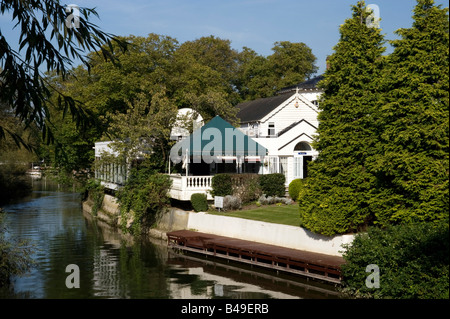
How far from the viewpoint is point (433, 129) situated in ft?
55.6

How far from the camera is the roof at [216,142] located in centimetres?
3438

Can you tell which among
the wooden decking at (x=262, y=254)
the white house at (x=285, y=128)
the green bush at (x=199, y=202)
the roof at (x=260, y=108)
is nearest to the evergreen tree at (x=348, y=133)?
the wooden decking at (x=262, y=254)

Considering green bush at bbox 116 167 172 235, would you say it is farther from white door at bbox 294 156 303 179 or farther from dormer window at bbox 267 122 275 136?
dormer window at bbox 267 122 275 136

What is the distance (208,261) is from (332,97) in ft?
33.7

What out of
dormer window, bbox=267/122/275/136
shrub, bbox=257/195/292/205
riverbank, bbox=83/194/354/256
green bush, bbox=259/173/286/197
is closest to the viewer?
riverbank, bbox=83/194/354/256

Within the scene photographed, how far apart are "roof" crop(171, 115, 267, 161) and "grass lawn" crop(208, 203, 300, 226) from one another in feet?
14.6

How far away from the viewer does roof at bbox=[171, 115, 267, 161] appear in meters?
34.4

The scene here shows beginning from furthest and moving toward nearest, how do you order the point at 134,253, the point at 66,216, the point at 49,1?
1. the point at 66,216
2. the point at 134,253
3. the point at 49,1

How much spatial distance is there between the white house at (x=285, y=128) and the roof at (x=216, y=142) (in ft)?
11.1

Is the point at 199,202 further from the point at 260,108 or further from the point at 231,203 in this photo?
the point at 260,108

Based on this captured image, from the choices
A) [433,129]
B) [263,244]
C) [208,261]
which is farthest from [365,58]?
[208,261]

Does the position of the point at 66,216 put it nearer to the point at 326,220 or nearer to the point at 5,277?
the point at 5,277

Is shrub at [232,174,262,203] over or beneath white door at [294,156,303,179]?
beneath

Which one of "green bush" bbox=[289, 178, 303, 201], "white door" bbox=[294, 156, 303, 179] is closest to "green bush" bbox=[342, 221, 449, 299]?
"green bush" bbox=[289, 178, 303, 201]
